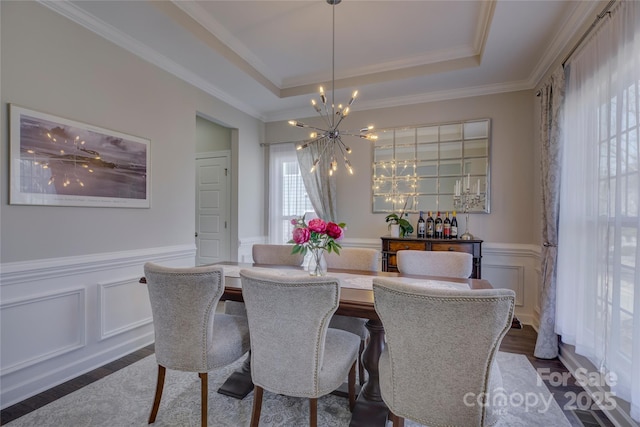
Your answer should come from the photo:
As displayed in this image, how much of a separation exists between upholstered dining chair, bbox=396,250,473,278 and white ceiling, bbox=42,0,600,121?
1874mm

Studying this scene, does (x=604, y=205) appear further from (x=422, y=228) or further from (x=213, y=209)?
(x=213, y=209)

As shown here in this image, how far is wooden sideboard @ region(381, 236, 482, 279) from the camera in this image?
10.6ft

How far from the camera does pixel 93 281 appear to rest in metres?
2.43

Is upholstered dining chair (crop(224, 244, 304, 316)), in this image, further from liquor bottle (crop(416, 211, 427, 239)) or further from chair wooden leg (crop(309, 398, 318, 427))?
liquor bottle (crop(416, 211, 427, 239))

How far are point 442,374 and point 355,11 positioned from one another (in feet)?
8.84

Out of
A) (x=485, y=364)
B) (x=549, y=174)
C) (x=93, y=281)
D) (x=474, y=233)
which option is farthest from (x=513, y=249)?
(x=93, y=281)

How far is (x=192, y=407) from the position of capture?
1.93 metres

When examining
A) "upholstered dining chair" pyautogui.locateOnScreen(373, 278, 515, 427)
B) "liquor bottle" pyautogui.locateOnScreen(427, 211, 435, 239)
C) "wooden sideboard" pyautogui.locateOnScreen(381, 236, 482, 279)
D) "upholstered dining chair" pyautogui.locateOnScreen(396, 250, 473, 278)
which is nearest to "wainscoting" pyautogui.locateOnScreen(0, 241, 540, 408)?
"wooden sideboard" pyautogui.locateOnScreen(381, 236, 482, 279)

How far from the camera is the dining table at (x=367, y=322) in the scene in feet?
5.26

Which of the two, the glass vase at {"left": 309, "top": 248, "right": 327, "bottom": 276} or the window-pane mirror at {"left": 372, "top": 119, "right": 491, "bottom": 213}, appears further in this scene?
the window-pane mirror at {"left": 372, "top": 119, "right": 491, "bottom": 213}

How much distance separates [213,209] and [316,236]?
122 inches

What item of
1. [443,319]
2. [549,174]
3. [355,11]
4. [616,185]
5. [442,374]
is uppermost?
[355,11]

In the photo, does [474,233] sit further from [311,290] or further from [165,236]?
[165,236]

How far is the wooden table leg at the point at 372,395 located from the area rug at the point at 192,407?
110mm
